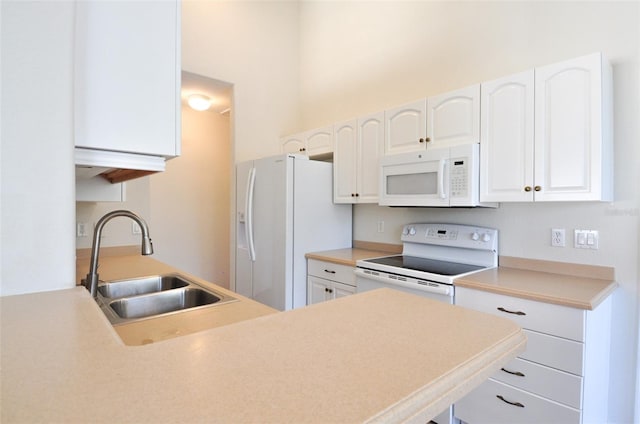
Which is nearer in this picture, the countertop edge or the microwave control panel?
the countertop edge

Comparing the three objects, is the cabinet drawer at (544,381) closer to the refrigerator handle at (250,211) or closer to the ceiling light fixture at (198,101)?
the refrigerator handle at (250,211)

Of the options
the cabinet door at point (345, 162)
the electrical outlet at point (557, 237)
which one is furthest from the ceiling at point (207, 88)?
the electrical outlet at point (557, 237)

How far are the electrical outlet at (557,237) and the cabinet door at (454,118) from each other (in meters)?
0.73

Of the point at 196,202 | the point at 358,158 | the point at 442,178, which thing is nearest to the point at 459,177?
the point at 442,178

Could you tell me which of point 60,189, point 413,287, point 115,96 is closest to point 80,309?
point 60,189

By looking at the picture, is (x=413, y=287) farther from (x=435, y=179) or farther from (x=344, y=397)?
(x=344, y=397)

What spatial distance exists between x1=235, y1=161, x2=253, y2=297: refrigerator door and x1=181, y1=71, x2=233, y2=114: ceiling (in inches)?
37.9

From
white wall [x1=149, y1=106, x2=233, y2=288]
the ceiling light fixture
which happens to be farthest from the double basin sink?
white wall [x1=149, y1=106, x2=233, y2=288]

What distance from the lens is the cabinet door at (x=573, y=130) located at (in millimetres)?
1683

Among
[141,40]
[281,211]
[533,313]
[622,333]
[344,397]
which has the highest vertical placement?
[141,40]

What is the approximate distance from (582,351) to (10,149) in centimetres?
220

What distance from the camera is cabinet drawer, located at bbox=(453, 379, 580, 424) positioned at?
1.54 meters

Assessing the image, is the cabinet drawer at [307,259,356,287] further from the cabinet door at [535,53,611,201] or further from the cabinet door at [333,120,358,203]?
the cabinet door at [535,53,611,201]

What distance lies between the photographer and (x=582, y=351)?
58.4 inches
